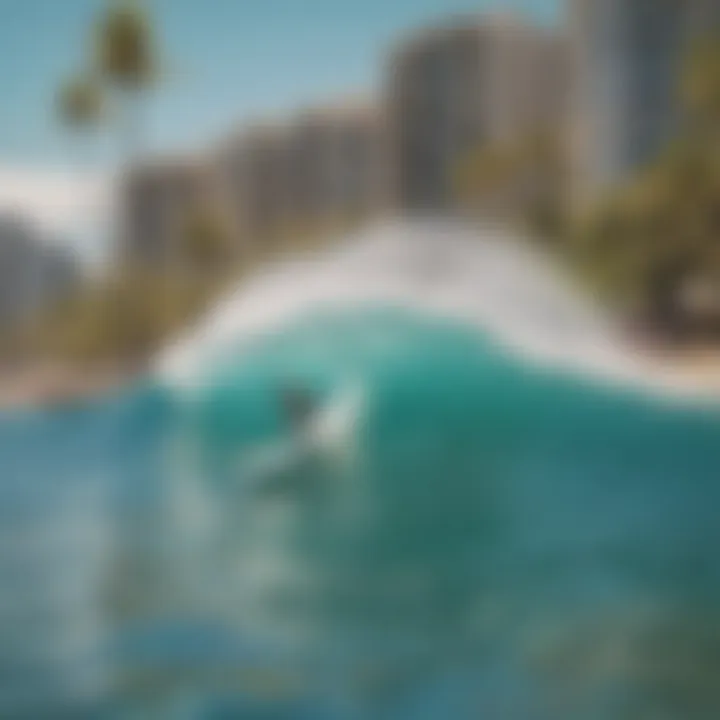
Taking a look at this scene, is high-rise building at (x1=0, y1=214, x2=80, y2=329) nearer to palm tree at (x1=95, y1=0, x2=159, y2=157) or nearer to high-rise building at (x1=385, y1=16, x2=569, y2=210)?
palm tree at (x1=95, y1=0, x2=159, y2=157)

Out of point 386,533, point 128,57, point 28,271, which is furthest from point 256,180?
point 386,533

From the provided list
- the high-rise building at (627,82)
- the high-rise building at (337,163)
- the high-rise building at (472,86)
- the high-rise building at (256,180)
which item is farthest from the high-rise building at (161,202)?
the high-rise building at (627,82)

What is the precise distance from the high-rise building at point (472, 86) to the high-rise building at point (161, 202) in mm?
305

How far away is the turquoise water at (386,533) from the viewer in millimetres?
1735

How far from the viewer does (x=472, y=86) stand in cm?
189

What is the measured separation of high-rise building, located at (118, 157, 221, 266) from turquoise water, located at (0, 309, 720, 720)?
0.21 metres

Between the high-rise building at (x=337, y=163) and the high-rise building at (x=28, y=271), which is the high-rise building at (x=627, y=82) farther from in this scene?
the high-rise building at (x=28, y=271)

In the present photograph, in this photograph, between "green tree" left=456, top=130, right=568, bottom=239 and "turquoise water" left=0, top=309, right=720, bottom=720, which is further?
"green tree" left=456, top=130, right=568, bottom=239

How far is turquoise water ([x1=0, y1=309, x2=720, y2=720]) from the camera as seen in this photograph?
174cm

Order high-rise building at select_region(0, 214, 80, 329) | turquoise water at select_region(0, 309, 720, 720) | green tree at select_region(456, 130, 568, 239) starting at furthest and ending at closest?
high-rise building at select_region(0, 214, 80, 329)
green tree at select_region(456, 130, 568, 239)
turquoise water at select_region(0, 309, 720, 720)

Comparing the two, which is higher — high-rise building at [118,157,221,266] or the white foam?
high-rise building at [118,157,221,266]

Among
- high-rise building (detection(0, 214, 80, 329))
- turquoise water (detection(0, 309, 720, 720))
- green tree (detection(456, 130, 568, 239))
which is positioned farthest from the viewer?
high-rise building (detection(0, 214, 80, 329))

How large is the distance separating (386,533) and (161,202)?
2.04ft

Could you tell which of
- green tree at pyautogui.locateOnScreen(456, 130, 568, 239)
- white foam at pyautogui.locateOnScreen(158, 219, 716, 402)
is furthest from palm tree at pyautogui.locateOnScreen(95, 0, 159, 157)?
green tree at pyautogui.locateOnScreen(456, 130, 568, 239)
